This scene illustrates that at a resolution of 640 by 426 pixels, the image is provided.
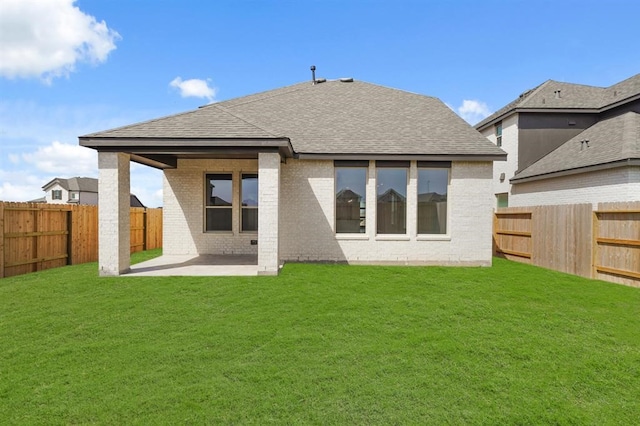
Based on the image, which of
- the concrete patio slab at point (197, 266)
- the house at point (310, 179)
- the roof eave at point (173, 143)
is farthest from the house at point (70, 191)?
the roof eave at point (173, 143)

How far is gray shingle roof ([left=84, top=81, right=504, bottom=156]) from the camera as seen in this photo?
882 cm

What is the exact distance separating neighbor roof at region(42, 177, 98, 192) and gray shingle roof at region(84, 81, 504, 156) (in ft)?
159

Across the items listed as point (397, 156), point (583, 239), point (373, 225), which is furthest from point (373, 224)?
point (583, 239)

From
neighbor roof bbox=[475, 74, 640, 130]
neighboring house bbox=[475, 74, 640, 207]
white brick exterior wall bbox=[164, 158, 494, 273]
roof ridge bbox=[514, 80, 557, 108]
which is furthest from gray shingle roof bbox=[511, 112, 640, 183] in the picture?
white brick exterior wall bbox=[164, 158, 494, 273]

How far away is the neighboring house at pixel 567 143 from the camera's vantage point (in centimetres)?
1169

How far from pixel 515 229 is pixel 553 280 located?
12.3 feet

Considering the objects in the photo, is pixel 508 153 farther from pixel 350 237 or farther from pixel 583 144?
pixel 350 237

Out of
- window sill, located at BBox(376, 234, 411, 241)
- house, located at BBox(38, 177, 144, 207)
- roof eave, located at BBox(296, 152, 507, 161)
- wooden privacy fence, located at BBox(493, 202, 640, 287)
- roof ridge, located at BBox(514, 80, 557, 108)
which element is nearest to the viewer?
wooden privacy fence, located at BBox(493, 202, 640, 287)

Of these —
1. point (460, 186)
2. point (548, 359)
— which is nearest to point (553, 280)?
point (460, 186)

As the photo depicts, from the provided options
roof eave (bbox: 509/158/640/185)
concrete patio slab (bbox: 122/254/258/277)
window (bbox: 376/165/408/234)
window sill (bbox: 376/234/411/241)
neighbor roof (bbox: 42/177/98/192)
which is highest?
neighbor roof (bbox: 42/177/98/192)

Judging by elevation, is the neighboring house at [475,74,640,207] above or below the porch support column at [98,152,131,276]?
above

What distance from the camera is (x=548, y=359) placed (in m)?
4.14

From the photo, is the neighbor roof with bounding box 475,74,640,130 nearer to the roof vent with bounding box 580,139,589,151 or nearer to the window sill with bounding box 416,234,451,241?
the roof vent with bounding box 580,139,589,151

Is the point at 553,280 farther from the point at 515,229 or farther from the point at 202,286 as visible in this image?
the point at 202,286
